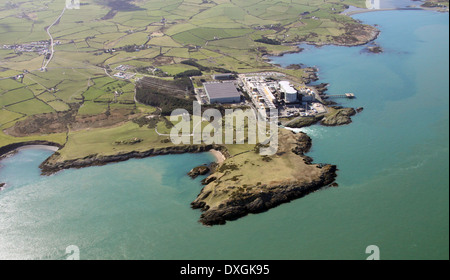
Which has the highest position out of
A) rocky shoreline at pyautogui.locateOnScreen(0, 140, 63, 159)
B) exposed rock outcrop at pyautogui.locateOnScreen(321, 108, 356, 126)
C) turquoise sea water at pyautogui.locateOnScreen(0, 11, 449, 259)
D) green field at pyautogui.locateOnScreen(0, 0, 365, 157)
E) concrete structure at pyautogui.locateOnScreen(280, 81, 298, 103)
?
green field at pyautogui.locateOnScreen(0, 0, 365, 157)

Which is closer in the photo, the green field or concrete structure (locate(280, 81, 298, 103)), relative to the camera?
concrete structure (locate(280, 81, 298, 103))

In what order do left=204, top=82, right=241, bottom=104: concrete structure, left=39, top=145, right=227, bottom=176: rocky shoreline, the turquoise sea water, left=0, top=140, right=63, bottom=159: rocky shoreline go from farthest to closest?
left=204, top=82, right=241, bottom=104: concrete structure, left=0, top=140, right=63, bottom=159: rocky shoreline, left=39, top=145, right=227, bottom=176: rocky shoreline, the turquoise sea water

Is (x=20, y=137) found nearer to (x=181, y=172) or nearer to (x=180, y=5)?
(x=181, y=172)

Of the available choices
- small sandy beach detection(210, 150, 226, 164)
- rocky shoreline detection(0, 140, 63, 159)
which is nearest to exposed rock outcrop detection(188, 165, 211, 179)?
small sandy beach detection(210, 150, 226, 164)

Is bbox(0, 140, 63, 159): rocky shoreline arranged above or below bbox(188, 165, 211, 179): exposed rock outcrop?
above

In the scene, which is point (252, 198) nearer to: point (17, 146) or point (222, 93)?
point (222, 93)

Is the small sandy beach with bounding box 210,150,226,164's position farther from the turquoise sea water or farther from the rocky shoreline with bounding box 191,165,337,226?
the rocky shoreline with bounding box 191,165,337,226
